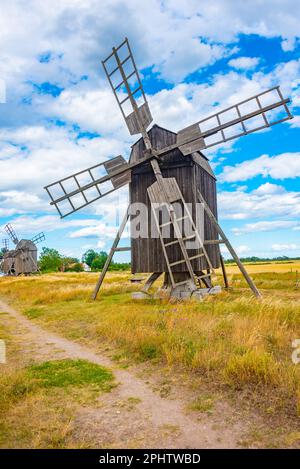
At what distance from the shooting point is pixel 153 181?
49.7 ft

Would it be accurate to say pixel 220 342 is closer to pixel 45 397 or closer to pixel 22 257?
pixel 45 397

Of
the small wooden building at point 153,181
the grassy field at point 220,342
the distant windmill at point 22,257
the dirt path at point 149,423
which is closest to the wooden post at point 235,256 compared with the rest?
the small wooden building at point 153,181

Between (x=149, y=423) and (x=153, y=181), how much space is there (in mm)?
11642

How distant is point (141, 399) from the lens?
17.7 ft

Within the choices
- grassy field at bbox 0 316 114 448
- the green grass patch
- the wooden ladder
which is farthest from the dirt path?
the wooden ladder

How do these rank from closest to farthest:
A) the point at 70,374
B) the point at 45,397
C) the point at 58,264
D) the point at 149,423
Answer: the point at 149,423 < the point at 45,397 < the point at 70,374 < the point at 58,264

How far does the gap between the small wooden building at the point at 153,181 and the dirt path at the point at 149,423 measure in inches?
341

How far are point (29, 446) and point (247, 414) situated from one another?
2.80m

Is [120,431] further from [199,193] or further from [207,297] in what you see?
[199,193]

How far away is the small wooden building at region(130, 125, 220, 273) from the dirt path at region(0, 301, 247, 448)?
865cm

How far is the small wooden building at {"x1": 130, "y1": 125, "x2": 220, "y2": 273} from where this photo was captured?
47.6 feet

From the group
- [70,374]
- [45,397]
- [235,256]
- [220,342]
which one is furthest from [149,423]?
[235,256]

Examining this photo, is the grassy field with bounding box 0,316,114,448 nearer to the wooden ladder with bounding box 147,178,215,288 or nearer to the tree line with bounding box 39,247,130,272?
the wooden ladder with bounding box 147,178,215,288

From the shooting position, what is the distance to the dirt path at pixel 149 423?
161 inches
